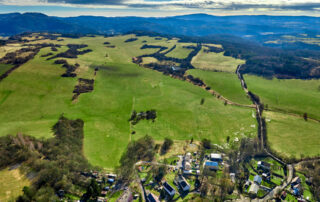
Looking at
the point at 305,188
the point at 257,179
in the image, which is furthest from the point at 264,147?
the point at 257,179

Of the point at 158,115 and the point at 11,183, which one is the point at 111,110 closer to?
the point at 158,115

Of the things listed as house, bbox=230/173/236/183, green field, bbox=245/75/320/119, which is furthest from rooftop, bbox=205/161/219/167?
green field, bbox=245/75/320/119

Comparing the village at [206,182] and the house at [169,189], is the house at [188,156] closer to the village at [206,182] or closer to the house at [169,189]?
the village at [206,182]

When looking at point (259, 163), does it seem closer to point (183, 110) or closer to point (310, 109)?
point (183, 110)

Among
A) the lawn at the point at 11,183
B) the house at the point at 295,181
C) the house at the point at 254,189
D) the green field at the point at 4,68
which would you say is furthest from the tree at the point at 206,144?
the green field at the point at 4,68

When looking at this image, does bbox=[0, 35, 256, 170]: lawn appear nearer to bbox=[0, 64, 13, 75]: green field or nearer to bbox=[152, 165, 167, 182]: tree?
bbox=[0, 64, 13, 75]: green field
